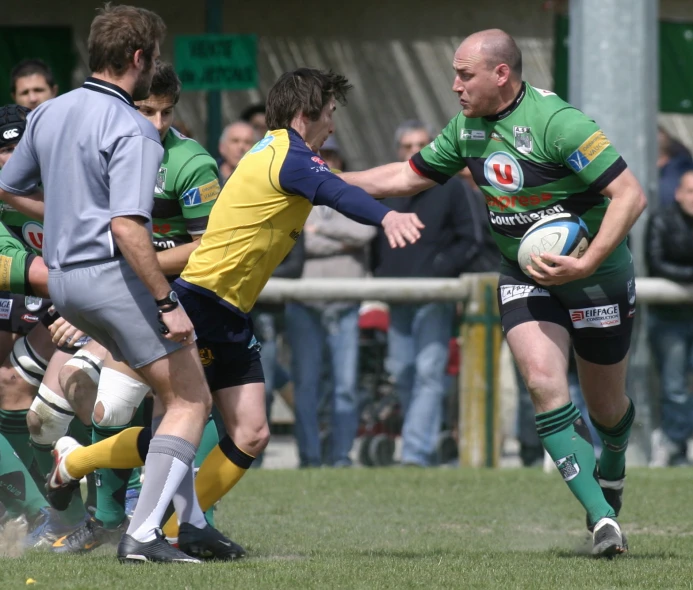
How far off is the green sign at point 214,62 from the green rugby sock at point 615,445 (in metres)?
6.17

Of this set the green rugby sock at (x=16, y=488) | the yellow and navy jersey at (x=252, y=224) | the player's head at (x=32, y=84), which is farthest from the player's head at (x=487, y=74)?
the player's head at (x=32, y=84)

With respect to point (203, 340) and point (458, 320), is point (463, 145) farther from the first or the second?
point (458, 320)

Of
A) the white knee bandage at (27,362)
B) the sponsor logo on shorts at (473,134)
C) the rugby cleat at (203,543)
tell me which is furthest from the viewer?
the white knee bandage at (27,362)

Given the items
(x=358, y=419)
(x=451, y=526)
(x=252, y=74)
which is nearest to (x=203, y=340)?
(x=451, y=526)

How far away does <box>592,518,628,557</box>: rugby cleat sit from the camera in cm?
630

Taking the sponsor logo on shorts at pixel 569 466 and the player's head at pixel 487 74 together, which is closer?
the sponsor logo on shorts at pixel 569 466

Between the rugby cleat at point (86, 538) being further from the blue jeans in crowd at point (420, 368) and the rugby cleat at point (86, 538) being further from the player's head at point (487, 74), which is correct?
the blue jeans in crowd at point (420, 368)

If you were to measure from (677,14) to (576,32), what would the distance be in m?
6.24

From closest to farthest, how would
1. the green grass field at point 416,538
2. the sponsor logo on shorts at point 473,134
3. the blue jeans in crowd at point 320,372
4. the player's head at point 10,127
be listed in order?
the green grass field at point 416,538
the sponsor logo on shorts at point 473,134
the player's head at point 10,127
the blue jeans in crowd at point 320,372

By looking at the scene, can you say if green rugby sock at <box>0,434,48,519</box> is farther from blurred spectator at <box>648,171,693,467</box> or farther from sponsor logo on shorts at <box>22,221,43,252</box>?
blurred spectator at <box>648,171,693,467</box>

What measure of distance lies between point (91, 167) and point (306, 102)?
1.09 metres

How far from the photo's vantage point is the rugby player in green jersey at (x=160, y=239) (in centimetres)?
652

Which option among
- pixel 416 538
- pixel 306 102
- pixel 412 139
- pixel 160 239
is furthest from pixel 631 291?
pixel 412 139

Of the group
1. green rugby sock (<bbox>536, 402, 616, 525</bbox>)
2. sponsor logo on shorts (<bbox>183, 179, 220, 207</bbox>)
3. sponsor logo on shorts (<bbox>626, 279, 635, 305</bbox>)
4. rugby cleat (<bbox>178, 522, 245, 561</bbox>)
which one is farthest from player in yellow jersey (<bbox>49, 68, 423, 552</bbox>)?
sponsor logo on shorts (<bbox>626, 279, 635, 305</bbox>)
